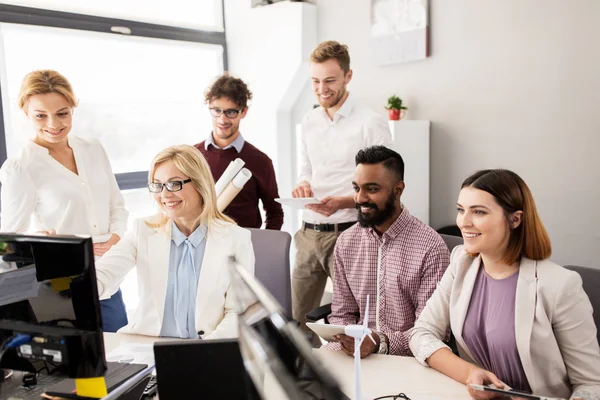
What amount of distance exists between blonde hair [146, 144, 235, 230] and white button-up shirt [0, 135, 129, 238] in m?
0.59

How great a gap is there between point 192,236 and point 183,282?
17cm

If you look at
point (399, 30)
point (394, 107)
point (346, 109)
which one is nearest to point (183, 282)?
point (346, 109)

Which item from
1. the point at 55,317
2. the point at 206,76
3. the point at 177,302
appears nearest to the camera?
the point at 55,317

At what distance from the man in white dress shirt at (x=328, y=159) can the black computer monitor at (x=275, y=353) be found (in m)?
1.71

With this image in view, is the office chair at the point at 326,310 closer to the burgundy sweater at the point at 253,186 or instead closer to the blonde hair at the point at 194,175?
the blonde hair at the point at 194,175

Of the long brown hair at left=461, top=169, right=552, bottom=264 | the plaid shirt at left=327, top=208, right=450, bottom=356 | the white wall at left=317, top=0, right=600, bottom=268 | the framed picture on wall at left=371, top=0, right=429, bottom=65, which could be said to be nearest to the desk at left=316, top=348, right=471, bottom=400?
the plaid shirt at left=327, top=208, right=450, bottom=356

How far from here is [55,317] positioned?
1187 mm

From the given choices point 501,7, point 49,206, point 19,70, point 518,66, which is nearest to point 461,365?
point 49,206

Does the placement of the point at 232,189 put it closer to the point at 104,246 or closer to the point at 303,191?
the point at 303,191

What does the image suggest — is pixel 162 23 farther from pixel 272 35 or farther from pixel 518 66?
pixel 518 66

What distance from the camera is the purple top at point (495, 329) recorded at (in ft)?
5.12

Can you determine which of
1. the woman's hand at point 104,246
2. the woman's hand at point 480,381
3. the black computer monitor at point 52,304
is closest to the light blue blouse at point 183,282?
the woman's hand at point 104,246

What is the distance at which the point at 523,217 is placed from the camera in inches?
64.4

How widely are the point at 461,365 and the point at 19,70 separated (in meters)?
3.38
